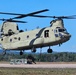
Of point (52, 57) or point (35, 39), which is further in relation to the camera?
point (52, 57)

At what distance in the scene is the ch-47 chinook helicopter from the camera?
45.6 metres

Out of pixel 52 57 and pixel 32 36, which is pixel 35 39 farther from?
pixel 52 57

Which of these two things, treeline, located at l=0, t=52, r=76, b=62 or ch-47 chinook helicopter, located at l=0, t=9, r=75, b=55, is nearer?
ch-47 chinook helicopter, located at l=0, t=9, r=75, b=55

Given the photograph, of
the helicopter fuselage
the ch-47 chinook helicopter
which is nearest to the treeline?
the ch-47 chinook helicopter

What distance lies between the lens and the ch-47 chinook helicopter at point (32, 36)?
45.6m

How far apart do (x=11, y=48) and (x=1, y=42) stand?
212cm

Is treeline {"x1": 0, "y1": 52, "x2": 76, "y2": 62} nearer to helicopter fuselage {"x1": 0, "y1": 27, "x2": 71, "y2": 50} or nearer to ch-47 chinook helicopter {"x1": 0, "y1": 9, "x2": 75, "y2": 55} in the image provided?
ch-47 chinook helicopter {"x1": 0, "y1": 9, "x2": 75, "y2": 55}

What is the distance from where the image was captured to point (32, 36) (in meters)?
48.8

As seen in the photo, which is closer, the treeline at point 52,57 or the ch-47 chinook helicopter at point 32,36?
the ch-47 chinook helicopter at point 32,36

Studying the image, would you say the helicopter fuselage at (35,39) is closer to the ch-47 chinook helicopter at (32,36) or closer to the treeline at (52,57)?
the ch-47 chinook helicopter at (32,36)

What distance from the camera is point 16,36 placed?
2009 inches

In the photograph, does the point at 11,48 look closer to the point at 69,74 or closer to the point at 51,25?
the point at 51,25

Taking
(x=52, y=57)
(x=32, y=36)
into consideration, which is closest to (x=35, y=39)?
(x=32, y=36)

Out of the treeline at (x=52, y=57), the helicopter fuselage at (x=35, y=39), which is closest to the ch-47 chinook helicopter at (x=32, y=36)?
the helicopter fuselage at (x=35, y=39)
